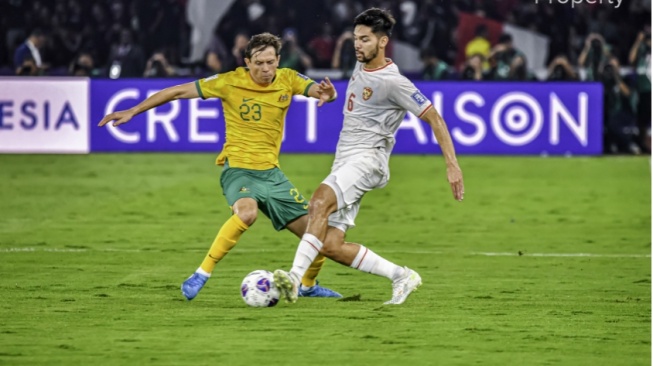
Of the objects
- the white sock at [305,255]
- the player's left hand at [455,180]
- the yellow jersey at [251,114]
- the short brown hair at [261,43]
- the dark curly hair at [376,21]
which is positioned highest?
the dark curly hair at [376,21]

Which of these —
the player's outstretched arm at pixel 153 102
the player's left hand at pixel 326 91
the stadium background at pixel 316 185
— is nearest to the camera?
the stadium background at pixel 316 185

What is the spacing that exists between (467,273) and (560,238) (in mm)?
2653

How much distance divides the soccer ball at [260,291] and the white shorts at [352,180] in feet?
1.71

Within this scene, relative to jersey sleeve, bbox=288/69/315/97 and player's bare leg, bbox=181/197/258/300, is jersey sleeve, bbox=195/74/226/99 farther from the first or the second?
player's bare leg, bbox=181/197/258/300

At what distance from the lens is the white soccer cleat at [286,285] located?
796 centimetres

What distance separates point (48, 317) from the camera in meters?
7.96

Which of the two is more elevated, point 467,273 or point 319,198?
point 319,198

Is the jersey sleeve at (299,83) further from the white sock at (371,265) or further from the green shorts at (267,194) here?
the white sock at (371,265)

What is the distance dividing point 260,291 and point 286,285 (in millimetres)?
312

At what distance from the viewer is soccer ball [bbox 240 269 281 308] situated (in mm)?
8234

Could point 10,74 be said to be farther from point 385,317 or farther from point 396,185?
point 385,317

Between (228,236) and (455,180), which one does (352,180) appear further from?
(228,236)

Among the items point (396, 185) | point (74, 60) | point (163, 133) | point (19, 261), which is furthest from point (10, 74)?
point (19, 261)

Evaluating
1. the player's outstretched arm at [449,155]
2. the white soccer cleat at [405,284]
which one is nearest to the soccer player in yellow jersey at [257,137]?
the white soccer cleat at [405,284]
